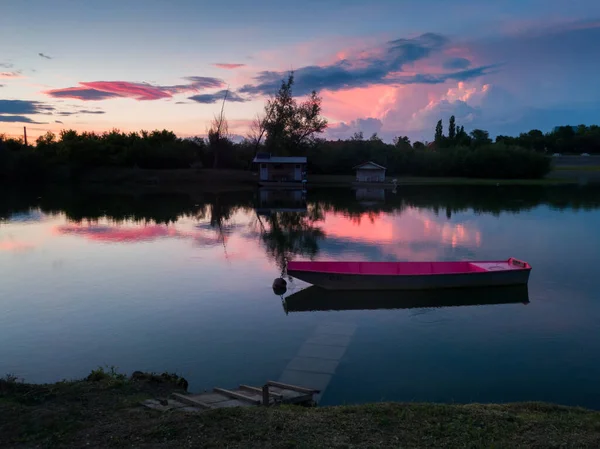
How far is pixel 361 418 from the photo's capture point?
7.09m

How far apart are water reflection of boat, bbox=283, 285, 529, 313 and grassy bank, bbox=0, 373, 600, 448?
8405 mm

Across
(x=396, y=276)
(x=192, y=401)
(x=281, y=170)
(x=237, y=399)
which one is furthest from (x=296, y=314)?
(x=281, y=170)

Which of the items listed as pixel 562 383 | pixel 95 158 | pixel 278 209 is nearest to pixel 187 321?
pixel 562 383

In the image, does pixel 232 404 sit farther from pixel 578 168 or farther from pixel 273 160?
pixel 578 168

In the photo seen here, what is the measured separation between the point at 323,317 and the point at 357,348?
2.86m

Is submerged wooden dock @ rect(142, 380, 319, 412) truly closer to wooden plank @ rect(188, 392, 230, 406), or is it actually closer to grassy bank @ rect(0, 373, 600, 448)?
wooden plank @ rect(188, 392, 230, 406)

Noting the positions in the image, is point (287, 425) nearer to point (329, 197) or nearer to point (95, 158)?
point (329, 197)

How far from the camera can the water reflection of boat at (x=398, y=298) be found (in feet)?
53.7

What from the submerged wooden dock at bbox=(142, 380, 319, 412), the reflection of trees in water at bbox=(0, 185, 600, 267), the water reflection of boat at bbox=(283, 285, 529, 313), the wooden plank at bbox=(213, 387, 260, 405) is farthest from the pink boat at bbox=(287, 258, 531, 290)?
the wooden plank at bbox=(213, 387, 260, 405)

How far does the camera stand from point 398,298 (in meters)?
17.2

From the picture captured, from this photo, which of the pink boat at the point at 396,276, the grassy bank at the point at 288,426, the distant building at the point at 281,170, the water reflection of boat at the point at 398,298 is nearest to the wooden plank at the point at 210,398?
the grassy bank at the point at 288,426

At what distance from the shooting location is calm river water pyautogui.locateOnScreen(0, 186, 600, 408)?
10.9 meters

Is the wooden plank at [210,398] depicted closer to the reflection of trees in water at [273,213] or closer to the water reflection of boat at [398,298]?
the water reflection of boat at [398,298]

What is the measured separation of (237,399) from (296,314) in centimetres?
725
